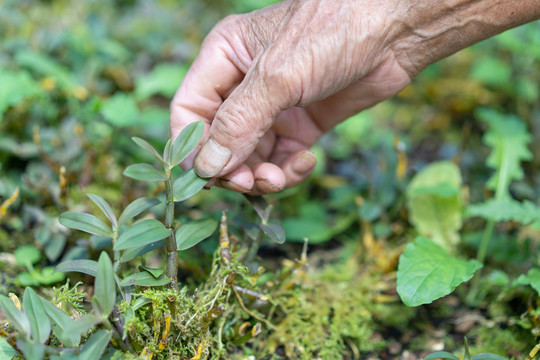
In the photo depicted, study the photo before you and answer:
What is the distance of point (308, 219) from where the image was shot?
2410mm

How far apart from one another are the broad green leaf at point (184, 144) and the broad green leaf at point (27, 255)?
2.88 ft

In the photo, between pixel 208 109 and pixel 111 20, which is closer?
pixel 208 109

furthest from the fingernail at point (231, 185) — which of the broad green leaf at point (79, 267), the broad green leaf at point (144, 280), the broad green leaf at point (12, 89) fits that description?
the broad green leaf at point (12, 89)

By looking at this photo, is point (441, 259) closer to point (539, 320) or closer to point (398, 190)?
point (539, 320)

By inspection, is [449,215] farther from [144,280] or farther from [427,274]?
[144,280]

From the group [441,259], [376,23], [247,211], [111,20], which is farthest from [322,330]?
[111,20]

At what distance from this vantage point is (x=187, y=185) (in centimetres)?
147

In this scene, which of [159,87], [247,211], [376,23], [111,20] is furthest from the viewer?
[111,20]

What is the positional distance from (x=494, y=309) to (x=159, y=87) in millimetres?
2235

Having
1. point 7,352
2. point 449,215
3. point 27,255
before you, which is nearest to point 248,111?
point 7,352

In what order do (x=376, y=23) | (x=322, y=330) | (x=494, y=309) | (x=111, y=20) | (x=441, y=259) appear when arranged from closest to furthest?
1. (x=376, y=23)
2. (x=441, y=259)
3. (x=322, y=330)
4. (x=494, y=309)
5. (x=111, y=20)

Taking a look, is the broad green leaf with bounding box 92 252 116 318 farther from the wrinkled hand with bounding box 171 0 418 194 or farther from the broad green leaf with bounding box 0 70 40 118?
the broad green leaf with bounding box 0 70 40 118

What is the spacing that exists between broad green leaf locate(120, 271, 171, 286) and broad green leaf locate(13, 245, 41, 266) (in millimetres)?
689

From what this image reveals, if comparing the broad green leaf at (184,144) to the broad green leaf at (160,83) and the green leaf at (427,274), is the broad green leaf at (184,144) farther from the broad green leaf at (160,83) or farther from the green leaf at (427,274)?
the broad green leaf at (160,83)
